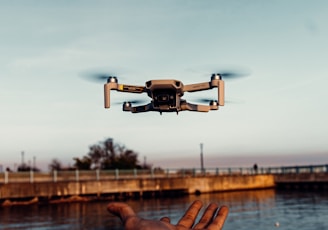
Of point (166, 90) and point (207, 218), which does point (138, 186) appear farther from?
point (207, 218)

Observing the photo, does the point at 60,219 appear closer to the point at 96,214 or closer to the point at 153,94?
the point at 96,214

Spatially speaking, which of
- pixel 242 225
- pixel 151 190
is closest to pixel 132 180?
pixel 151 190

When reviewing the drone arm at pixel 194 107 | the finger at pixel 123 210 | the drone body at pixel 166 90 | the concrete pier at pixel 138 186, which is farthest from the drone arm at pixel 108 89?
the concrete pier at pixel 138 186

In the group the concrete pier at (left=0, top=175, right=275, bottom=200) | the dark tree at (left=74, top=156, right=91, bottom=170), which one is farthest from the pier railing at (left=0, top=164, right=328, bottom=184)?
the dark tree at (left=74, top=156, right=91, bottom=170)

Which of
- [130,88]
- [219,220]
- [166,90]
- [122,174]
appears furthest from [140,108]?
[122,174]

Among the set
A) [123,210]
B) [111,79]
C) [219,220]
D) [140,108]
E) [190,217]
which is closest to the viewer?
[123,210]

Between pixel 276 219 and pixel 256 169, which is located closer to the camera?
pixel 276 219

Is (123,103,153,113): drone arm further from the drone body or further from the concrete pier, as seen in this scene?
the concrete pier
